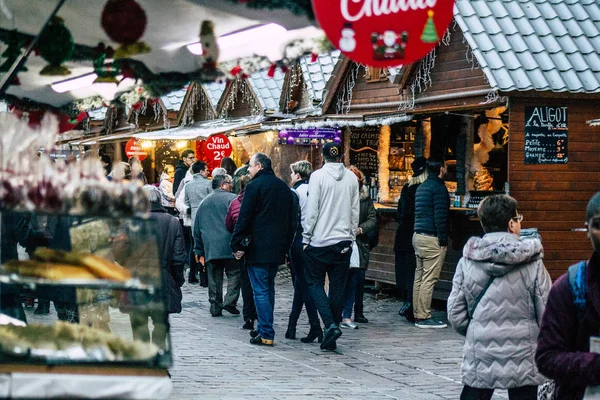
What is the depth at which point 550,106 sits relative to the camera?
1303 cm

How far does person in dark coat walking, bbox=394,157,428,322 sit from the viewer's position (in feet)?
43.5

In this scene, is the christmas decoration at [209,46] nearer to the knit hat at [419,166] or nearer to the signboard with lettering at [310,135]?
the knit hat at [419,166]

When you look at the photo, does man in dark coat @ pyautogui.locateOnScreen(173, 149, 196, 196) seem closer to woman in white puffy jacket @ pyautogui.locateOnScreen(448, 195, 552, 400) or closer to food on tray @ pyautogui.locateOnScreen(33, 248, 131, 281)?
woman in white puffy jacket @ pyautogui.locateOnScreen(448, 195, 552, 400)

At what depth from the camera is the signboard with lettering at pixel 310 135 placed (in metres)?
17.5

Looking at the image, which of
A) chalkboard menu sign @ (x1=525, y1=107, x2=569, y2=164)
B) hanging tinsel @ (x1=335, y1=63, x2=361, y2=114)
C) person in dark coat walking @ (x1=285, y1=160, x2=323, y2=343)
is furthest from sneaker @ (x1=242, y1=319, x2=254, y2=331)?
hanging tinsel @ (x1=335, y1=63, x2=361, y2=114)

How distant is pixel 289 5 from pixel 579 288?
6.85 ft

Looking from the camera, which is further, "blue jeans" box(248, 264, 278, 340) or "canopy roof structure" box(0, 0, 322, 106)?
"blue jeans" box(248, 264, 278, 340)

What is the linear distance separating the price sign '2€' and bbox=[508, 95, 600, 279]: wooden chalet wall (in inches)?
392

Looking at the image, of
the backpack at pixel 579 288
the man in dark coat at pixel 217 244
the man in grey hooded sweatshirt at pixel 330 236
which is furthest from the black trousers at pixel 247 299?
the backpack at pixel 579 288

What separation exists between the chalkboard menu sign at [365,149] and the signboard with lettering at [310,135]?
29 cm

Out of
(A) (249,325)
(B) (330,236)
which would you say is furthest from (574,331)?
(A) (249,325)

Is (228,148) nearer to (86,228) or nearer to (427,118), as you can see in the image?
(427,118)

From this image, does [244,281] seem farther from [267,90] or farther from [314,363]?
[267,90]

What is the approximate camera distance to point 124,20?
18.7 ft
